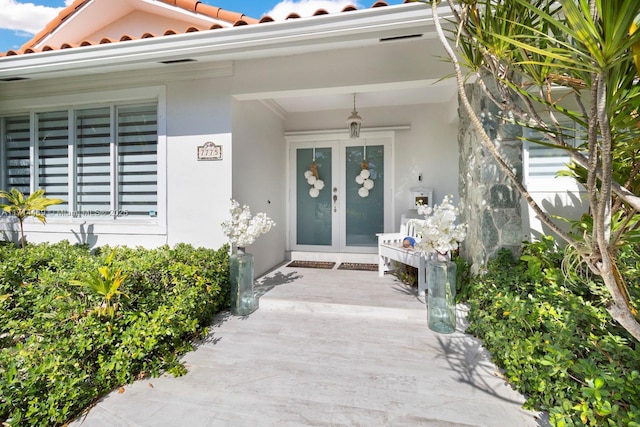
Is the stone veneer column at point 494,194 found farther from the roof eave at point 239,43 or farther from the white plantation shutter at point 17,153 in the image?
the white plantation shutter at point 17,153

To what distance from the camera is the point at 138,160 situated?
13.4 ft

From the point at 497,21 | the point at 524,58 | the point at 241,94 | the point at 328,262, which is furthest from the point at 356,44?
the point at 328,262

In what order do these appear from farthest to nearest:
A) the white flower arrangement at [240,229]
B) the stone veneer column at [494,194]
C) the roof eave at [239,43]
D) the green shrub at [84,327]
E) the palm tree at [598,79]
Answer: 1. the white flower arrangement at [240,229]
2. the stone veneer column at [494,194]
3. the roof eave at [239,43]
4. the green shrub at [84,327]
5. the palm tree at [598,79]

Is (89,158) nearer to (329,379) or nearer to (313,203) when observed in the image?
(313,203)

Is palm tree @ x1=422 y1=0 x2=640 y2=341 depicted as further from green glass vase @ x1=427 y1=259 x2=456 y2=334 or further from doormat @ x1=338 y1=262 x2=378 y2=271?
doormat @ x1=338 y1=262 x2=378 y2=271

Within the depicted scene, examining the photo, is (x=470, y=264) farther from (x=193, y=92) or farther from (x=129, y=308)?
(x=193, y=92)

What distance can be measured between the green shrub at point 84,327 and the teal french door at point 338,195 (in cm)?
276

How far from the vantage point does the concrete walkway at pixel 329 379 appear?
1789 millimetres

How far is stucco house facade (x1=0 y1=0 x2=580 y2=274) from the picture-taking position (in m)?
3.16

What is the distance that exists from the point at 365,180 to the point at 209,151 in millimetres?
2943

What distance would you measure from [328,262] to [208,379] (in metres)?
3.62

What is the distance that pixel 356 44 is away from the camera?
3.09 m

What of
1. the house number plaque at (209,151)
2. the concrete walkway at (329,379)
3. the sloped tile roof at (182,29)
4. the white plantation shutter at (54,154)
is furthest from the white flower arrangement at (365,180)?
the white plantation shutter at (54,154)

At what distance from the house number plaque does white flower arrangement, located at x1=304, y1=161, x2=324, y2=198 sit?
7.56 ft
